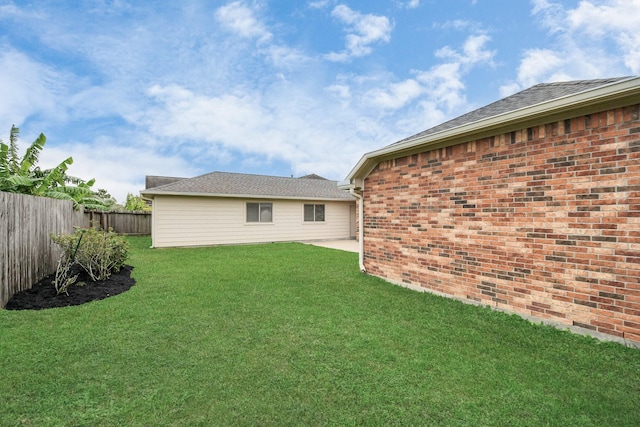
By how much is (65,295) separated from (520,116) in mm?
8103

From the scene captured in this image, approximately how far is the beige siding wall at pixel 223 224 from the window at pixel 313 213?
27 cm

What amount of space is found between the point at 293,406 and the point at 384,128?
50.8 ft

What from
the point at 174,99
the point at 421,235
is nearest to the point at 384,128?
the point at 174,99

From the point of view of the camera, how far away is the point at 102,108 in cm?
1205

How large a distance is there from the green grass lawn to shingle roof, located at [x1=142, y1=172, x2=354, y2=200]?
892 centimetres

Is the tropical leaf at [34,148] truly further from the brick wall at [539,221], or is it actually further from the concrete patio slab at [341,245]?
the brick wall at [539,221]

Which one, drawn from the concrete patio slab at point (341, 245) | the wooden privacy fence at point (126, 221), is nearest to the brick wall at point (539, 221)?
the concrete patio slab at point (341, 245)

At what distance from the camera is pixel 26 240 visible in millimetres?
5707

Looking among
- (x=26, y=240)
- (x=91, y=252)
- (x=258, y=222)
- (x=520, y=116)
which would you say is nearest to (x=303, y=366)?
(x=520, y=116)

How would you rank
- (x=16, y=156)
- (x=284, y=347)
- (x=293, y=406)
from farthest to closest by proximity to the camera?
(x=16, y=156) → (x=284, y=347) → (x=293, y=406)

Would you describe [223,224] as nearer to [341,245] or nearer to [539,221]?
[341,245]

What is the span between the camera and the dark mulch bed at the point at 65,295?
5.08 meters

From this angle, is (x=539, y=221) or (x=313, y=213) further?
(x=313, y=213)

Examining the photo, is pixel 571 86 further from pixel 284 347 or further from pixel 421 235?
pixel 284 347
